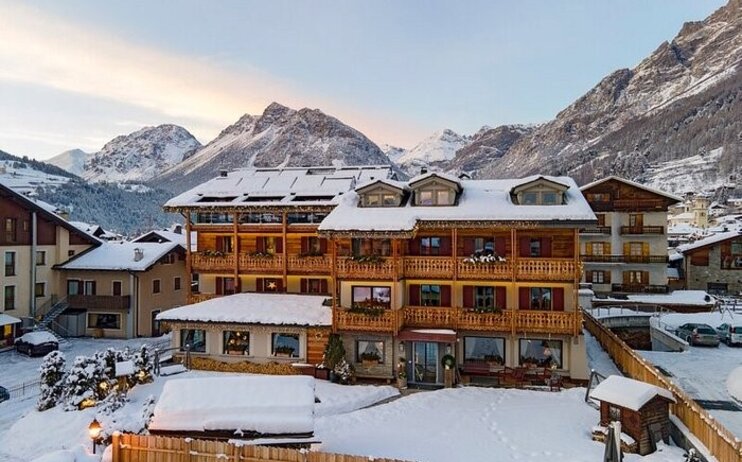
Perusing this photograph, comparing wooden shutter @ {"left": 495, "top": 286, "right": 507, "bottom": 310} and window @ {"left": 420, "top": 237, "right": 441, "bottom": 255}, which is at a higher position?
window @ {"left": 420, "top": 237, "right": 441, "bottom": 255}

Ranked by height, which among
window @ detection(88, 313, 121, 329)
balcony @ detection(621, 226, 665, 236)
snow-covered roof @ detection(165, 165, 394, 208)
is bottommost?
window @ detection(88, 313, 121, 329)

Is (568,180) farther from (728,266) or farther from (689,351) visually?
(728,266)

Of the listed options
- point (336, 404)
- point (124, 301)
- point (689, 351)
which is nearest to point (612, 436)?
point (336, 404)

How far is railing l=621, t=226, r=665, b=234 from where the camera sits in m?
43.9

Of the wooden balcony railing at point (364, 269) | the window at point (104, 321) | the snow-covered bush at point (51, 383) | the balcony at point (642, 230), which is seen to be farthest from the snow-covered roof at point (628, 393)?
the window at point (104, 321)

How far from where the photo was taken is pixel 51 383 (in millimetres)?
20297

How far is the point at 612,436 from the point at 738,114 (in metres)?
214

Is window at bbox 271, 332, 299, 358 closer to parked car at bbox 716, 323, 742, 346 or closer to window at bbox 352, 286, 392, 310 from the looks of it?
window at bbox 352, 286, 392, 310

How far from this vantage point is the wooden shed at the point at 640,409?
14.6m

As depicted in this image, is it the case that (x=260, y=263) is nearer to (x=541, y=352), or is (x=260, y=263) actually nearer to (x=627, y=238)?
(x=541, y=352)

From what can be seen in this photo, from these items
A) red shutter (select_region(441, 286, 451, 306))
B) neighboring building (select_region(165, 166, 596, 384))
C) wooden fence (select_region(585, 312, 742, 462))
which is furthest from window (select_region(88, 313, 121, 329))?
wooden fence (select_region(585, 312, 742, 462))

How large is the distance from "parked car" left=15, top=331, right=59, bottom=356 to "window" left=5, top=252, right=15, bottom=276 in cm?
532

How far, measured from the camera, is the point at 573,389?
70.1 feet

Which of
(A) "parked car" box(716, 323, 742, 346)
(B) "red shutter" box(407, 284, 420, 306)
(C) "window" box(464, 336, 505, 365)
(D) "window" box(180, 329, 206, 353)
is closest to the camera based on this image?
(C) "window" box(464, 336, 505, 365)
